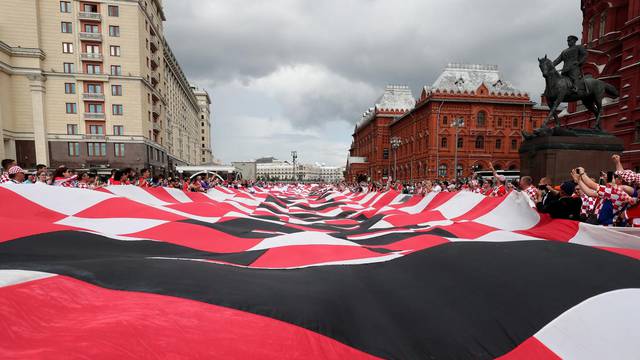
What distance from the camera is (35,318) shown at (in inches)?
43.9

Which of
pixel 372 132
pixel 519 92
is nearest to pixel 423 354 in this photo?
pixel 519 92

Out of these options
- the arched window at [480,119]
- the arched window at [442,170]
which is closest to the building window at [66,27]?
the arched window at [442,170]

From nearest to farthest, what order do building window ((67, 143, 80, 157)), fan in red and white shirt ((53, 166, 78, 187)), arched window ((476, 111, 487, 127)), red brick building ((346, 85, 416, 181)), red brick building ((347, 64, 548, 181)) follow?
fan in red and white shirt ((53, 166, 78, 187)), building window ((67, 143, 80, 157)), red brick building ((347, 64, 548, 181)), arched window ((476, 111, 487, 127)), red brick building ((346, 85, 416, 181))

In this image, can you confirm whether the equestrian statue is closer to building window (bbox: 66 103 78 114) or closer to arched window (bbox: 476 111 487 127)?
arched window (bbox: 476 111 487 127)

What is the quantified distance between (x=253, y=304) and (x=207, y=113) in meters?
107

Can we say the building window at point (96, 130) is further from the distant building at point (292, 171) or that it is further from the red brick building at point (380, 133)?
the distant building at point (292, 171)

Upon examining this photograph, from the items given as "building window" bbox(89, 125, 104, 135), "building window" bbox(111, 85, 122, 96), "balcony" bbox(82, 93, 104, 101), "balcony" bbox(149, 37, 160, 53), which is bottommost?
"building window" bbox(89, 125, 104, 135)

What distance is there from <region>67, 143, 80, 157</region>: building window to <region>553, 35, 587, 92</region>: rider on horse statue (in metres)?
39.6

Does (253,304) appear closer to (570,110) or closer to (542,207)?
(542,207)

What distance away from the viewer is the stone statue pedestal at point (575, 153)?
26.5 feet

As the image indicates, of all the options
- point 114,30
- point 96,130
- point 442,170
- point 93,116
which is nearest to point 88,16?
point 114,30

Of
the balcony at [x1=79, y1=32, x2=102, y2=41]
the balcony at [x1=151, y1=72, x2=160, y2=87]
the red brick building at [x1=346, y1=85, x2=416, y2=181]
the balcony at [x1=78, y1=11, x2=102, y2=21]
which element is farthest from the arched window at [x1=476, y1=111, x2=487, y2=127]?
the balcony at [x1=78, y1=11, x2=102, y2=21]

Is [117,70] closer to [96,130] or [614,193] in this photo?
[96,130]

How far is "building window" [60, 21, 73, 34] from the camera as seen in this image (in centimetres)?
2909
